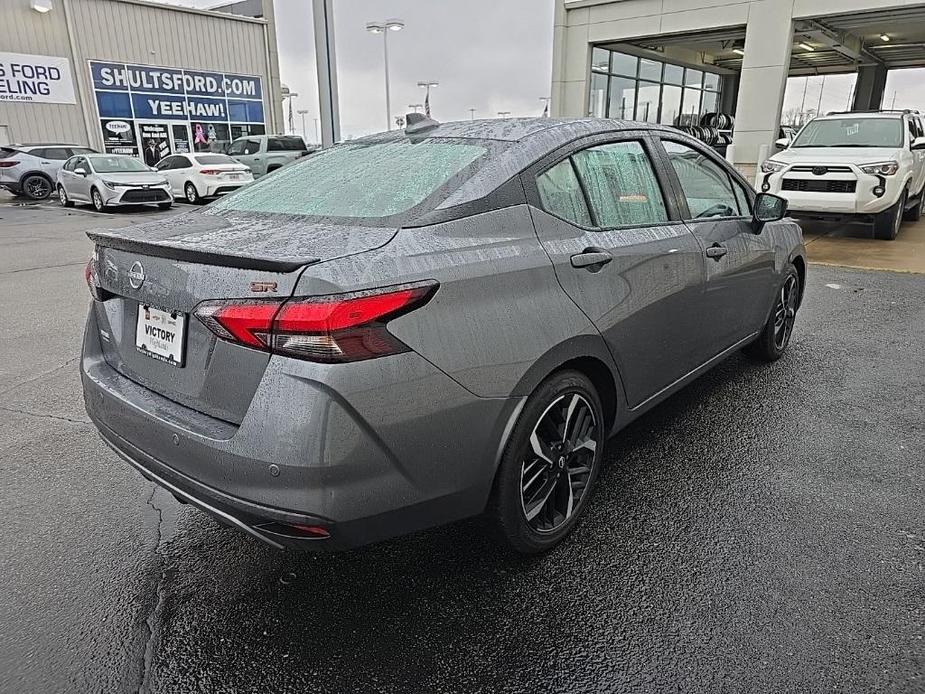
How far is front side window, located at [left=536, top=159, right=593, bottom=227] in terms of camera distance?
2570 millimetres

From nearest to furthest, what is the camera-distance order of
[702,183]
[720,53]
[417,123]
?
[417,123]
[702,183]
[720,53]

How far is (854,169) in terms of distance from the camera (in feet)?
32.3

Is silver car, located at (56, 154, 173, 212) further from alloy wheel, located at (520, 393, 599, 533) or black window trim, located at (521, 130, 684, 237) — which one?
alloy wheel, located at (520, 393, 599, 533)

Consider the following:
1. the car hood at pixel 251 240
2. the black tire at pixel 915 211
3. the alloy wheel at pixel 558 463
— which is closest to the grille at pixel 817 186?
the black tire at pixel 915 211

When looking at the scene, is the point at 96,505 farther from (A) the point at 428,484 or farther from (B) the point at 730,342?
(B) the point at 730,342

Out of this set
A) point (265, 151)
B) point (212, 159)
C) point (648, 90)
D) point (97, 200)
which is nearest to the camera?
point (97, 200)

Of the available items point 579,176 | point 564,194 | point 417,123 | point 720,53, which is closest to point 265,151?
point 720,53

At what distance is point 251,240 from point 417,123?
1341mm

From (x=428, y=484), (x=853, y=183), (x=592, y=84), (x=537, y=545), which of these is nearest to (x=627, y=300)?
(x=537, y=545)

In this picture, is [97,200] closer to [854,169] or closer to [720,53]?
[854,169]

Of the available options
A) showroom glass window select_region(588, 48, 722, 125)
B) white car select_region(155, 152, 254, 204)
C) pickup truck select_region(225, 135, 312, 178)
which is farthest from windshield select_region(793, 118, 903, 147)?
pickup truck select_region(225, 135, 312, 178)

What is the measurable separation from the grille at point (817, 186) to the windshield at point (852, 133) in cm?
142

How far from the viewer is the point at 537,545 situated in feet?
8.42

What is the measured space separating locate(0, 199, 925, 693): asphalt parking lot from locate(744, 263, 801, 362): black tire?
828 millimetres
